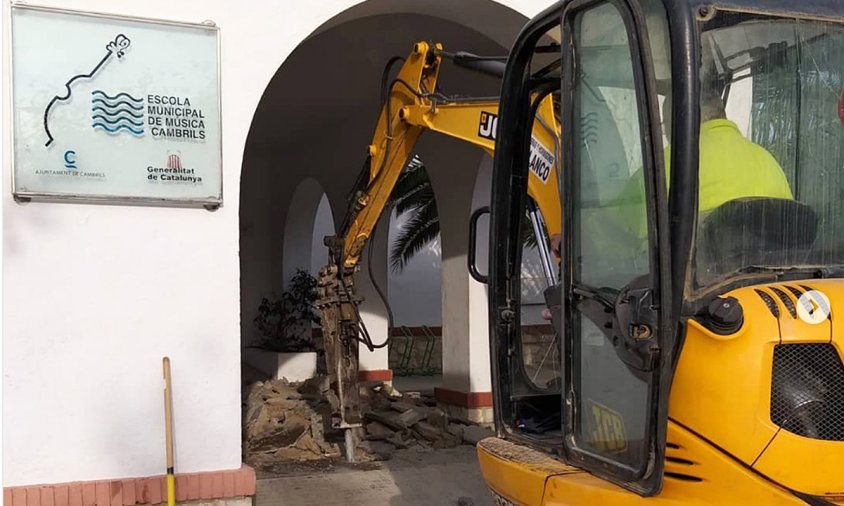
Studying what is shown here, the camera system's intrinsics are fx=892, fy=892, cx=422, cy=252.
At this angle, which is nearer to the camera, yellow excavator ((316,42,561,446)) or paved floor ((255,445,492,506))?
yellow excavator ((316,42,561,446))

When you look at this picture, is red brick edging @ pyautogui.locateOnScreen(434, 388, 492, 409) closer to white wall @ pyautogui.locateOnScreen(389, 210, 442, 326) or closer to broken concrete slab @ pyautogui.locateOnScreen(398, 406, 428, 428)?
broken concrete slab @ pyautogui.locateOnScreen(398, 406, 428, 428)

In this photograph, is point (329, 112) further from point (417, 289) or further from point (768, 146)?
point (417, 289)

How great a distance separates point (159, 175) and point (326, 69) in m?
5.03

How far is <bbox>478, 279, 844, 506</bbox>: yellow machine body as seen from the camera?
7.67 feet

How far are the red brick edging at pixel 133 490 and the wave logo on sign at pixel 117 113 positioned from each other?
202 centimetres

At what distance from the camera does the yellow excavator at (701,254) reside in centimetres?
237

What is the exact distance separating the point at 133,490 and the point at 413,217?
1530 centimetres

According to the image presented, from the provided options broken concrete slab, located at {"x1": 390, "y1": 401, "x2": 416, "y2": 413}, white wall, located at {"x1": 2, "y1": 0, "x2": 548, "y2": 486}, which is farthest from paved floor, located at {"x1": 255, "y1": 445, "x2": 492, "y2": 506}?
broken concrete slab, located at {"x1": 390, "y1": 401, "x2": 416, "y2": 413}

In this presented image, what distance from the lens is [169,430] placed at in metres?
4.98

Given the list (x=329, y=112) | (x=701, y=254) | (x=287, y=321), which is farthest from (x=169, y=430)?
(x=287, y=321)

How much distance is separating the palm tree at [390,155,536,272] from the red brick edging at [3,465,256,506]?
12.9m

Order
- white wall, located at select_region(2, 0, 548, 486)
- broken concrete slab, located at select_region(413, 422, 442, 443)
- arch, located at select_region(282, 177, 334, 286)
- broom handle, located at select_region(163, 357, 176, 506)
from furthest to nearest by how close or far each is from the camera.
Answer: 1. arch, located at select_region(282, 177, 334, 286)
2. broken concrete slab, located at select_region(413, 422, 442, 443)
3. white wall, located at select_region(2, 0, 548, 486)
4. broom handle, located at select_region(163, 357, 176, 506)

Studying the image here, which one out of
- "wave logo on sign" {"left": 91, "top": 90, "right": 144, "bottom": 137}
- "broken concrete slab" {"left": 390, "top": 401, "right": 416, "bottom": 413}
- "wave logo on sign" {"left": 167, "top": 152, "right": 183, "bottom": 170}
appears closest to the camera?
"wave logo on sign" {"left": 91, "top": 90, "right": 144, "bottom": 137}

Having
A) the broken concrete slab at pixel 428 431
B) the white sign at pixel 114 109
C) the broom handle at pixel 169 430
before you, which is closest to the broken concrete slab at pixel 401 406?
the broken concrete slab at pixel 428 431
